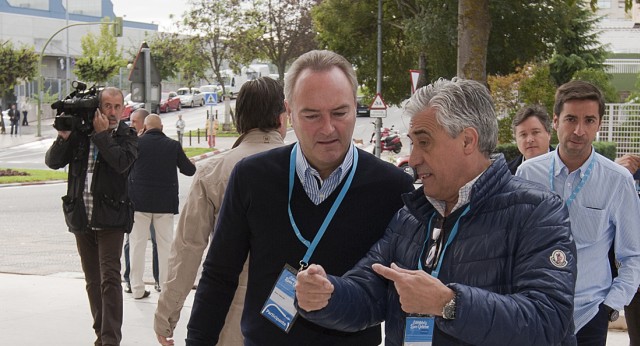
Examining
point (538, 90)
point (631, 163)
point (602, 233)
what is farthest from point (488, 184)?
point (538, 90)

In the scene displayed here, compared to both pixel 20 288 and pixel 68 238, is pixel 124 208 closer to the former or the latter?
pixel 20 288

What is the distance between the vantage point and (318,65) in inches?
118

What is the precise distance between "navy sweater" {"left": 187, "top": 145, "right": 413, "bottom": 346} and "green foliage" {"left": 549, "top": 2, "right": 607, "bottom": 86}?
128 feet

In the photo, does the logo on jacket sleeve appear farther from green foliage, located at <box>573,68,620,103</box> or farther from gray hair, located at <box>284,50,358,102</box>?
green foliage, located at <box>573,68,620,103</box>

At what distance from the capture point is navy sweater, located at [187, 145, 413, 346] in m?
2.97

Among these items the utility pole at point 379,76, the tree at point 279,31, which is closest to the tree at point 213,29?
the tree at point 279,31

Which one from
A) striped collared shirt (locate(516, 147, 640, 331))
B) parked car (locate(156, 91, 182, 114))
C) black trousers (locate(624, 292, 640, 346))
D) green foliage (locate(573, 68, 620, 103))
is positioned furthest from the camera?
parked car (locate(156, 91, 182, 114))

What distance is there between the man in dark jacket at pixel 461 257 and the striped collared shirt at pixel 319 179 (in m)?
0.35

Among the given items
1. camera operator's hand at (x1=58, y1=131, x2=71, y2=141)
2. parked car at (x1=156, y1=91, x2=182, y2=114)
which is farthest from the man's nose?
parked car at (x1=156, y1=91, x2=182, y2=114)

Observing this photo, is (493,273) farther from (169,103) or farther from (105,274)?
(169,103)

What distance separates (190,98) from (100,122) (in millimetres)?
61446

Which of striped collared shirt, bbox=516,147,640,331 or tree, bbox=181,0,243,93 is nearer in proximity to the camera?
striped collared shirt, bbox=516,147,640,331

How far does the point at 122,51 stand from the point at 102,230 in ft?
218

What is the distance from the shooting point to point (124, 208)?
21.8ft
